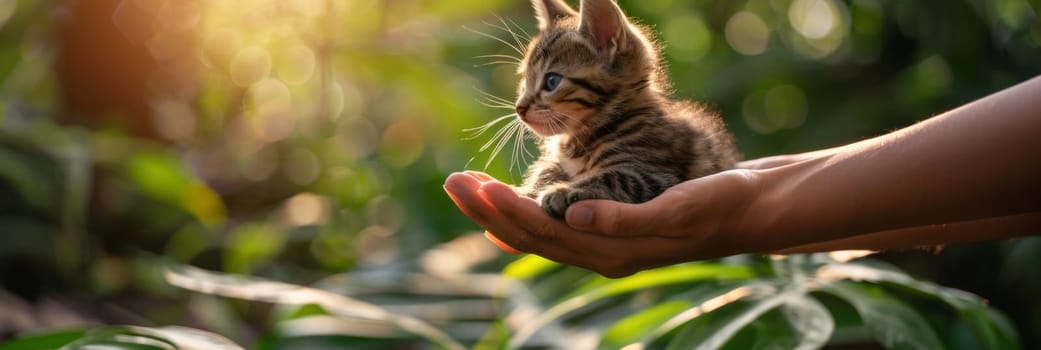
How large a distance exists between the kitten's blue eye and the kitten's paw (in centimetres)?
25

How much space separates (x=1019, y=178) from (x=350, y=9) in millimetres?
2423

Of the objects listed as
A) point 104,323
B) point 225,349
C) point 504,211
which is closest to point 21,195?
point 104,323

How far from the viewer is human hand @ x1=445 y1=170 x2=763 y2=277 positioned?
0.84m

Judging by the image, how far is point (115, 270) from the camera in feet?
6.68

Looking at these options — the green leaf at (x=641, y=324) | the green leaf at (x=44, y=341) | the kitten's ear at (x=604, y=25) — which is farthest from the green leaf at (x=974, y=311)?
the green leaf at (x=44, y=341)

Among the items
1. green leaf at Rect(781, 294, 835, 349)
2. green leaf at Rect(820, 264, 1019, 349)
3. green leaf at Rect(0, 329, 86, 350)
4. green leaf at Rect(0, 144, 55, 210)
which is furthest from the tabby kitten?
green leaf at Rect(0, 144, 55, 210)

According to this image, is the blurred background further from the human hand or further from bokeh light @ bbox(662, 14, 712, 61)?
the human hand

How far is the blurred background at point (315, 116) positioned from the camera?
197 cm

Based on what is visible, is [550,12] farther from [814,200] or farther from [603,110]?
[814,200]

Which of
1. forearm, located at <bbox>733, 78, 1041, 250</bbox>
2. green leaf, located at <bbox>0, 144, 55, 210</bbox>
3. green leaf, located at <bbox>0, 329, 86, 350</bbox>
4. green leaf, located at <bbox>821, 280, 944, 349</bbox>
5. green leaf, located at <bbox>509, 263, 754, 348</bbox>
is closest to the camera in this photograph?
forearm, located at <bbox>733, 78, 1041, 250</bbox>

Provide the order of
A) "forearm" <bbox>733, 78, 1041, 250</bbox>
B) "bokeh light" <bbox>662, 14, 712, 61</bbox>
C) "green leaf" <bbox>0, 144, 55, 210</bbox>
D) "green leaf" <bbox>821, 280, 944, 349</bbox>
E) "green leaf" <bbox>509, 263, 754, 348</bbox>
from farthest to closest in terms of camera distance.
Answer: "bokeh light" <bbox>662, 14, 712, 61</bbox>
"green leaf" <bbox>0, 144, 55, 210</bbox>
"green leaf" <bbox>509, 263, 754, 348</bbox>
"green leaf" <bbox>821, 280, 944, 349</bbox>
"forearm" <bbox>733, 78, 1041, 250</bbox>

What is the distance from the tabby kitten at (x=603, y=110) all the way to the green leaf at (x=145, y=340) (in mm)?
463

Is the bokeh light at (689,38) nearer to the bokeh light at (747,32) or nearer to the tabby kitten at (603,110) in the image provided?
the bokeh light at (747,32)

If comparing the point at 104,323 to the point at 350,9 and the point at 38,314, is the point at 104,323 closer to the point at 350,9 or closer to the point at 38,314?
the point at 38,314
